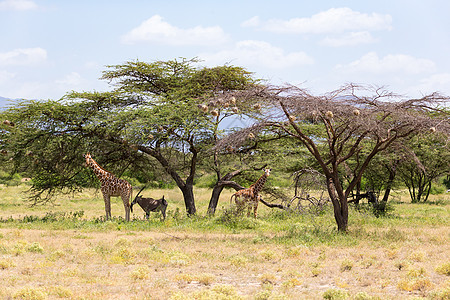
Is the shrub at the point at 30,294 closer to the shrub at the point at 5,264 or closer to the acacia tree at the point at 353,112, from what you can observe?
the shrub at the point at 5,264

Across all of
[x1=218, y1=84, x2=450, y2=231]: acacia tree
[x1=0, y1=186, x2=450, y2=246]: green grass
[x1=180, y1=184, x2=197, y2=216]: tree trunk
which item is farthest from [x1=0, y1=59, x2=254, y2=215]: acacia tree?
[x1=218, y1=84, x2=450, y2=231]: acacia tree

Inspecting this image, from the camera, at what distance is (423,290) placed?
832 cm

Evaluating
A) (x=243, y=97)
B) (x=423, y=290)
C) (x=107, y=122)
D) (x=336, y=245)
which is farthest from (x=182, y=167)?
(x=423, y=290)

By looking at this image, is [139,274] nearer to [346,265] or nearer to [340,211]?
[346,265]

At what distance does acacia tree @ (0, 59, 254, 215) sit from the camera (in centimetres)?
1856

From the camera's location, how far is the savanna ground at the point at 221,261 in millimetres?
8297

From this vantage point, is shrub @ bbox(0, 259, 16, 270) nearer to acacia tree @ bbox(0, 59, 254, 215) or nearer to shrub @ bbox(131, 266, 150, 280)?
shrub @ bbox(131, 266, 150, 280)

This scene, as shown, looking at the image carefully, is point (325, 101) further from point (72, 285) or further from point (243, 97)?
point (72, 285)

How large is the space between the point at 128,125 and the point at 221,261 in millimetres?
9467

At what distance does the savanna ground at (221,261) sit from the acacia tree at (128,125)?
3524 mm

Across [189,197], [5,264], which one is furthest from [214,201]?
[5,264]

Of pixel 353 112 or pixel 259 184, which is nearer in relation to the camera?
pixel 353 112

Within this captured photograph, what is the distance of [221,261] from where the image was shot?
10.9 m

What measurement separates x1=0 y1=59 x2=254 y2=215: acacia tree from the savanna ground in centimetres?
352
